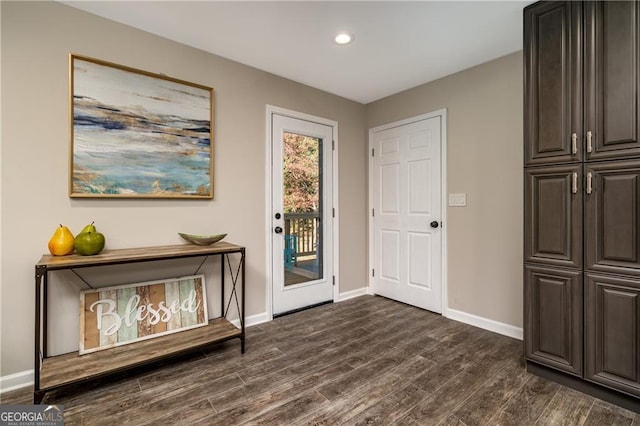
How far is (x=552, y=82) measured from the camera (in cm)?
196

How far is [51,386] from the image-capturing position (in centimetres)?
171

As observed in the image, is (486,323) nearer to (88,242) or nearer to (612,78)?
(612,78)

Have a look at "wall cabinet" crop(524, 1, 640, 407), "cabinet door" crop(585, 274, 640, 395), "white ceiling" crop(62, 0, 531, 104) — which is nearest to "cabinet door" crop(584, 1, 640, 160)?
"wall cabinet" crop(524, 1, 640, 407)

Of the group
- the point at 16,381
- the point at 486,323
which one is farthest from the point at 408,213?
the point at 16,381

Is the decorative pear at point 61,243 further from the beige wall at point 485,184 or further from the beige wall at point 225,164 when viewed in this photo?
the beige wall at point 485,184

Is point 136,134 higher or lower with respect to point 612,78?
lower

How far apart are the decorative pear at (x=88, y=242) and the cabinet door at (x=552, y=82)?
294cm

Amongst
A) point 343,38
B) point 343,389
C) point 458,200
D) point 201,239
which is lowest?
point 343,389

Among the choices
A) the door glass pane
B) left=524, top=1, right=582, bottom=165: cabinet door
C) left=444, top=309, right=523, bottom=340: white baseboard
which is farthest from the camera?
the door glass pane

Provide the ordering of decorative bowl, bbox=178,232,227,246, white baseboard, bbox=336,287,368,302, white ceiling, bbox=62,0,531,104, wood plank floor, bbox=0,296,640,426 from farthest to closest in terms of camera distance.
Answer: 1. white baseboard, bbox=336,287,368,302
2. decorative bowl, bbox=178,232,227,246
3. white ceiling, bbox=62,0,531,104
4. wood plank floor, bbox=0,296,640,426

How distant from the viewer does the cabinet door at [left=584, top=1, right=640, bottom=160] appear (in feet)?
5.51

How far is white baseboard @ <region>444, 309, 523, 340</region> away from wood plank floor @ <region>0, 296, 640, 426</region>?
0.09 m

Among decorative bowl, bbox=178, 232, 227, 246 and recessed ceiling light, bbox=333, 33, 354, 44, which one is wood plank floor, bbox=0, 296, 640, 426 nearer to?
decorative bowl, bbox=178, 232, 227, 246

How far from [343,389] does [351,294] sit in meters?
1.94
